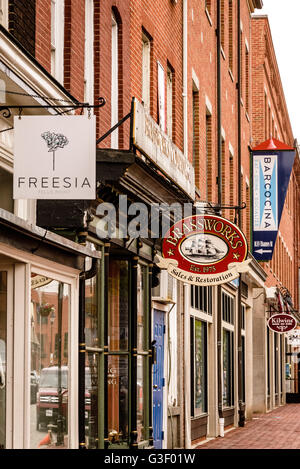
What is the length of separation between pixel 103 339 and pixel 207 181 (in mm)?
11120

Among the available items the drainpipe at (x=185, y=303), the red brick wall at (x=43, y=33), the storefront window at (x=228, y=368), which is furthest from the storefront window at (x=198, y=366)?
the red brick wall at (x=43, y=33)

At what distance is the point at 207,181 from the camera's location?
24.8 meters

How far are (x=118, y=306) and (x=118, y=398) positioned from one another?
1.28 meters

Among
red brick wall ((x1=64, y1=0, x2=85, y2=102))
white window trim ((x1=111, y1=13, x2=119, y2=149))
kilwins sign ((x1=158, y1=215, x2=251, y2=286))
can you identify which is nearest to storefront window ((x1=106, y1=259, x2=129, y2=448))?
kilwins sign ((x1=158, y1=215, x2=251, y2=286))

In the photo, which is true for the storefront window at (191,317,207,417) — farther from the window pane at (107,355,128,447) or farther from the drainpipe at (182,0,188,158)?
the window pane at (107,355,128,447)

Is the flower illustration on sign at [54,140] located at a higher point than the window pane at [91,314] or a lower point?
higher

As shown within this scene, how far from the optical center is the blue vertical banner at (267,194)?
101ft

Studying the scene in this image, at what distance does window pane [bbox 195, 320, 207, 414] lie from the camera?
72.5ft

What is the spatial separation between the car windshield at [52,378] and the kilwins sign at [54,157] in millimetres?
1732

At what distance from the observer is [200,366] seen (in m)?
22.7

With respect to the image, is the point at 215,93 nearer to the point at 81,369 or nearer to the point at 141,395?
the point at 141,395

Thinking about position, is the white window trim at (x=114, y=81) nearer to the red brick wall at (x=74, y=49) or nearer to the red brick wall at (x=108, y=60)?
the red brick wall at (x=108, y=60)

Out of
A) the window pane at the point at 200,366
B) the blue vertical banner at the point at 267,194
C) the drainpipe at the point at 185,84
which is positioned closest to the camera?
the drainpipe at the point at 185,84

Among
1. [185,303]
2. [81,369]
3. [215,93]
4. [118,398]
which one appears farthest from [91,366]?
[215,93]
